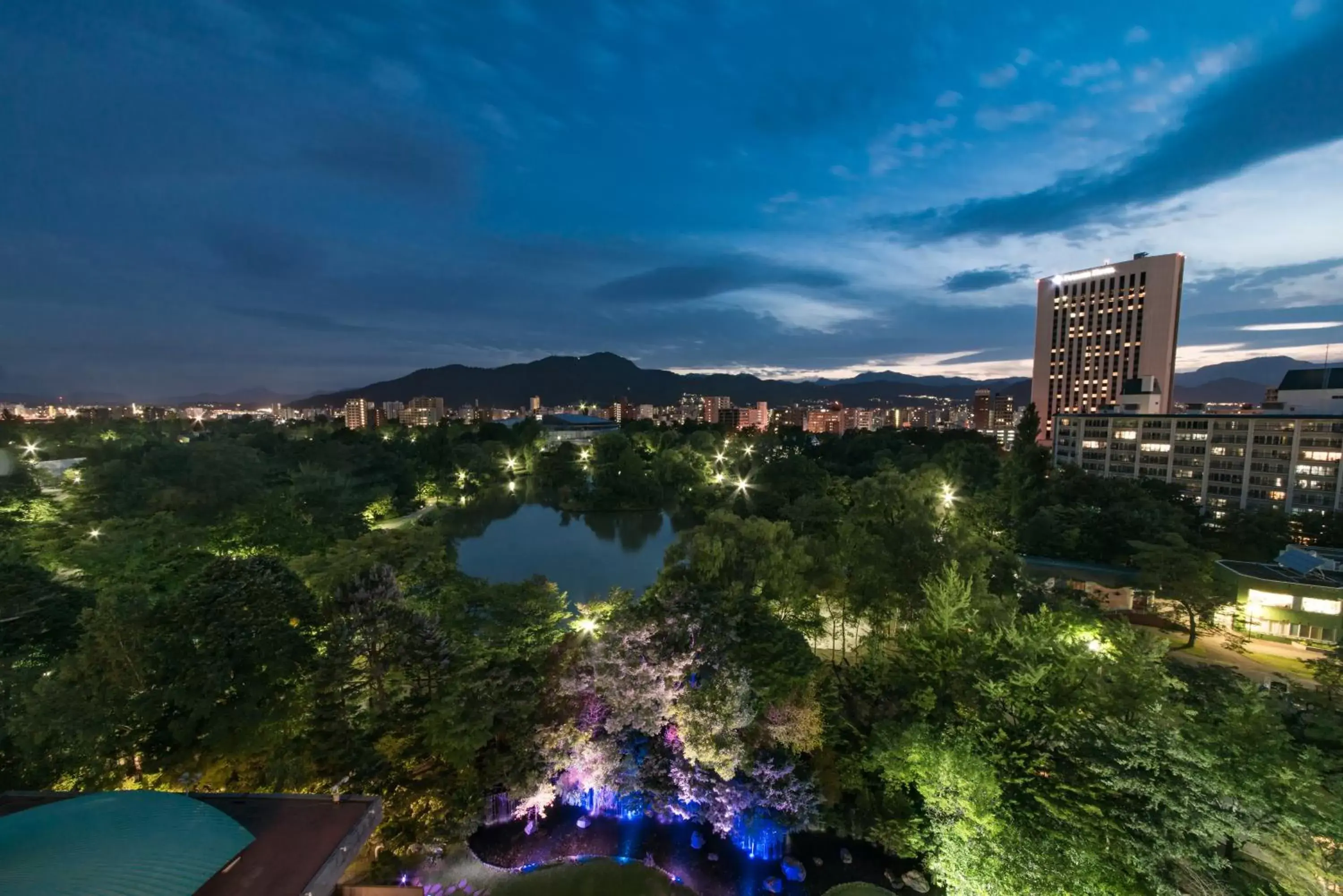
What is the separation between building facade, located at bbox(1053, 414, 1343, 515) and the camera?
3059cm

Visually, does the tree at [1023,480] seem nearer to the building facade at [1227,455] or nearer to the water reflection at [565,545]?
the building facade at [1227,455]

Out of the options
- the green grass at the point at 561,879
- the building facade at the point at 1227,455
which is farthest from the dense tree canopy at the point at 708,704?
the building facade at the point at 1227,455

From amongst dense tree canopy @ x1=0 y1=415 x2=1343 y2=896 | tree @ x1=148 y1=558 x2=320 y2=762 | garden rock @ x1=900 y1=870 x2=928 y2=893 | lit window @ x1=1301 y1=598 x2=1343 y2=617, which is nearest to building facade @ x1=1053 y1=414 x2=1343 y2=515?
lit window @ x1=1301 y1=598 x2=1343 y2=617

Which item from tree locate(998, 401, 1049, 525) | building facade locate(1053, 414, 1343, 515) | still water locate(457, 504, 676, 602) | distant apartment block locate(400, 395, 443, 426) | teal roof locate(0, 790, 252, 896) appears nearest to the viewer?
teal roof locate(0, 790, 252, 896)

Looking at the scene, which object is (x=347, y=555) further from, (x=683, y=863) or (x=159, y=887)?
(x=683, y=863)

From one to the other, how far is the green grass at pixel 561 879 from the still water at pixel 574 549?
30.6ft

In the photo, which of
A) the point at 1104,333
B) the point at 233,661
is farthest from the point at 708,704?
the point at 1104,333

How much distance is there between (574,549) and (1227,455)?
44.0 metres

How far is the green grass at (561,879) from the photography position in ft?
27.6

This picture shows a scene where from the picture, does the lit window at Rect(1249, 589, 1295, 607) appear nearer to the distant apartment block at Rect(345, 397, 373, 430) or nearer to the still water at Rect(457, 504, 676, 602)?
the still water at Rect(457, 504, 676, 602)

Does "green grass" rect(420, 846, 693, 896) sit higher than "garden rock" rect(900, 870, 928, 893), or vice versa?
"green grass" rect(420, 846, 693, 896)

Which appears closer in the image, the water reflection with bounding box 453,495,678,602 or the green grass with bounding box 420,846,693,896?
the green grass with bounding box 420,846,693,896

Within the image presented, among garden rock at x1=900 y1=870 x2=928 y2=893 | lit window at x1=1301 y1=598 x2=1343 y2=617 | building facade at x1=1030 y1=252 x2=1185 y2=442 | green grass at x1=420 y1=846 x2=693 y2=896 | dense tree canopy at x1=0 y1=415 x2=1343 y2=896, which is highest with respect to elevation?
building facade at x1=1030 y1=252 x2=1185 y2=442

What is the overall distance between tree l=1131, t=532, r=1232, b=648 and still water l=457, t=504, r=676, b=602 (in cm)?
1528
